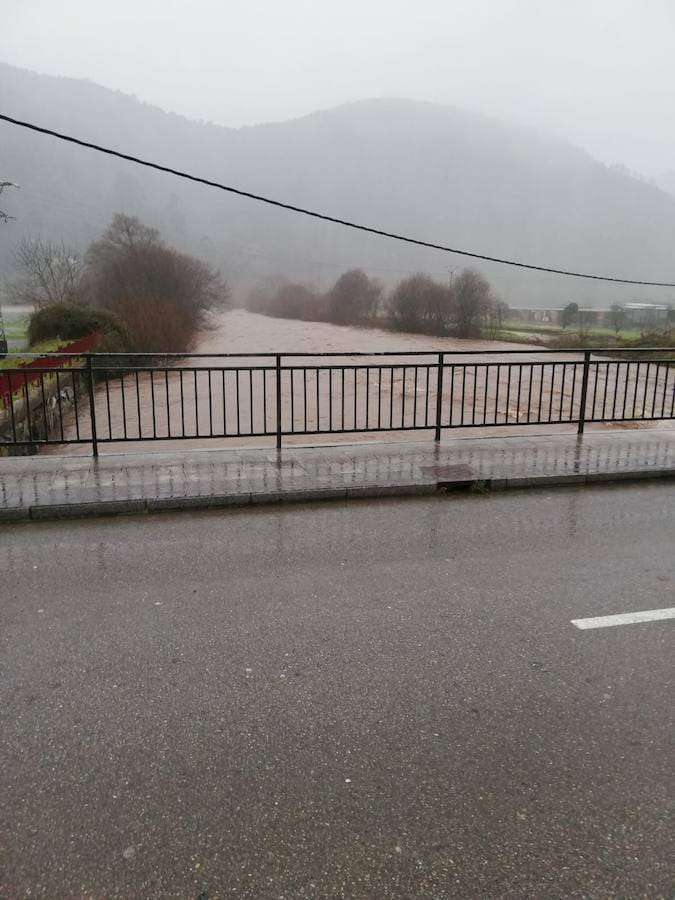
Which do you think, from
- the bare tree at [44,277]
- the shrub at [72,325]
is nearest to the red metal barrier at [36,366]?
the shrub at [72,325]

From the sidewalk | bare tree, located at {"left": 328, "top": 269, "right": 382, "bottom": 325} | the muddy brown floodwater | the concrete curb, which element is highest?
bare tree, located at {"left": 328, "top": 269, "right": 382, "bottom": 325}

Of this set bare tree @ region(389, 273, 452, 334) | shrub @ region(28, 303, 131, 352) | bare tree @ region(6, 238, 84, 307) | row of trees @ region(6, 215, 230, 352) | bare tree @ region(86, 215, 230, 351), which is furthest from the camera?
bare tree @ region(389, 273, 452, 334)

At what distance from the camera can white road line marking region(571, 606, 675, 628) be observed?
164 inches

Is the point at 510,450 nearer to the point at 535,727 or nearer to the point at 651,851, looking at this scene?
Answer: the point at 535,727

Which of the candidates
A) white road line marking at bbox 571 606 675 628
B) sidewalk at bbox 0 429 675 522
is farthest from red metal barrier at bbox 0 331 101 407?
white road line marking at bbox 571 606 675 628

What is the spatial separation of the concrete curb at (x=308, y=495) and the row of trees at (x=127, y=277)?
37.2m

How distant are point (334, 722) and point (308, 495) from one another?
399 cm

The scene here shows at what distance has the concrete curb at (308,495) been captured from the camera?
6.39 m

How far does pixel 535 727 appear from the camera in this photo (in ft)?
10.2

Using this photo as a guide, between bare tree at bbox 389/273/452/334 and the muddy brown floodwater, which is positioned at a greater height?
bare tree at bbox 389/273/452/334

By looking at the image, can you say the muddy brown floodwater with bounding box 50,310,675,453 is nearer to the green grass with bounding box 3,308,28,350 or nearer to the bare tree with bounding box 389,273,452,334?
the bare tree with bounding box 389,273,452,334

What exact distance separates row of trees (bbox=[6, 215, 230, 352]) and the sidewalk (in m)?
35.6

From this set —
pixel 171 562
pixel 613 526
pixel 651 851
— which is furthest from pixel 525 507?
pixel 651 851

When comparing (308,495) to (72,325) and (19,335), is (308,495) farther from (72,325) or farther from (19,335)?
(19,335)
